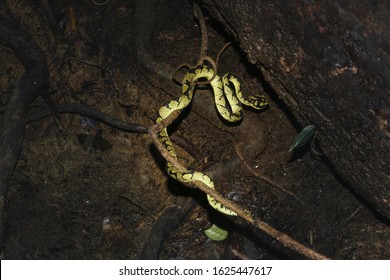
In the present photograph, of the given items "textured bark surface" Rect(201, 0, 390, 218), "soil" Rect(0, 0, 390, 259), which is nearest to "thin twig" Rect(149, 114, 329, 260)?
"textured bark surface" Rect(201, 0, 390, 218)

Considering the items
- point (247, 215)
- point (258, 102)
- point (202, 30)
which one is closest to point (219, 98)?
point (258, 102)

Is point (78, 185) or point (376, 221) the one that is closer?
point (376, 221)

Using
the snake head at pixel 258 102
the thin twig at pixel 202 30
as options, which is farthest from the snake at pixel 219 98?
the thin twig at pixel 202 30

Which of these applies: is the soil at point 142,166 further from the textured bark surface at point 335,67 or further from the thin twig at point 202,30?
the textured bark surface at point 335,67

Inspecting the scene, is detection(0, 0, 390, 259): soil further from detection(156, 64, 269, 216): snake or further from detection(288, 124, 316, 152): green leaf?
detection(288, 124, 316, 152): green leaf

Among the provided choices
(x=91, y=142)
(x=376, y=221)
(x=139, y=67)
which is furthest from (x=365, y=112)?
(x=91, y=142)
